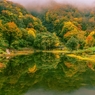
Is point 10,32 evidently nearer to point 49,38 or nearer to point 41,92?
point 49,38

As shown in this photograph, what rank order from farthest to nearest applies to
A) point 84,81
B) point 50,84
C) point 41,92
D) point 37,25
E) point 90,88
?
point 37,25 < point 84,81 < point 50,84 < point 90,88 < point 41,92

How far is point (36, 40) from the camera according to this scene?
11162 cm

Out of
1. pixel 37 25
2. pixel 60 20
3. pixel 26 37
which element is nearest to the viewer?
pixel 26 37

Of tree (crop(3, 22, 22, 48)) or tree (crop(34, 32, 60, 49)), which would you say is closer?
tree (crop(3, 22, 22, 48))

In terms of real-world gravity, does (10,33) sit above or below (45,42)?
above

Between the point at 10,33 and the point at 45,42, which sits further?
the point at 45,42

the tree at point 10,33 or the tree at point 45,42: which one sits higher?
the tree at point 10,33

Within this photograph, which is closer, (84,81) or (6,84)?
(6,84)

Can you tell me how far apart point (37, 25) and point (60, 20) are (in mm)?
41994

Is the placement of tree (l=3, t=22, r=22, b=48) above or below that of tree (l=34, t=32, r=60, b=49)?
above

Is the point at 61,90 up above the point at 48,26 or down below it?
below

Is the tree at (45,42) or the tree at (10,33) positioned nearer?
the tree at (10,33)

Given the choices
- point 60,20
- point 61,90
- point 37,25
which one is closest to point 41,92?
point 61,90

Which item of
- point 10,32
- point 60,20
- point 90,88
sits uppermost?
point 60,20
